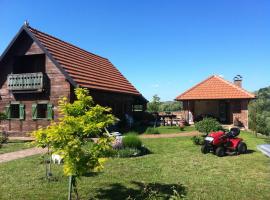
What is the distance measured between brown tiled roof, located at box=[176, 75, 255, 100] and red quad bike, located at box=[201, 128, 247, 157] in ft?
46.7

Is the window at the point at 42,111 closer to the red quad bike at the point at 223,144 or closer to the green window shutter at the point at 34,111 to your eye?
the green window shutter at the point at 34,111

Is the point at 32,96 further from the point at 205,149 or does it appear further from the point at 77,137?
the point at 77,137

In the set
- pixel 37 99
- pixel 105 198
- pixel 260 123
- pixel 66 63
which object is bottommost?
pixel 105 198

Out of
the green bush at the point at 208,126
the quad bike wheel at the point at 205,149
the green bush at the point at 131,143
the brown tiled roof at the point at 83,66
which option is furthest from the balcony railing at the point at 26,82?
the quad bike wheel at the point at 205,149

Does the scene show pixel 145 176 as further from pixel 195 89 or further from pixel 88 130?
pixel 195 89

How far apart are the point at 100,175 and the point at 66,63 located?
13.1 metres

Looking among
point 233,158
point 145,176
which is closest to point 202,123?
point 233,158

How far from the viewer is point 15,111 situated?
2250 centimetres

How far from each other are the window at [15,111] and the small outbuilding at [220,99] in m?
14.2

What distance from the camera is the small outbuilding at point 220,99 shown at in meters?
26.2

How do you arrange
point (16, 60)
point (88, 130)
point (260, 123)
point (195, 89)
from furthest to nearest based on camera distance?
point (195, 89)
point (16, 60)
point (260, 123)
point (88, 130)

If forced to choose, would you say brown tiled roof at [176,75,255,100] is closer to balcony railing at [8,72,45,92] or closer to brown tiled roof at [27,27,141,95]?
brown tiled roof at [27,27,141,95]

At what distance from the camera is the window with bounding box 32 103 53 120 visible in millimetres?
20406

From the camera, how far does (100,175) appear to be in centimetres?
947
